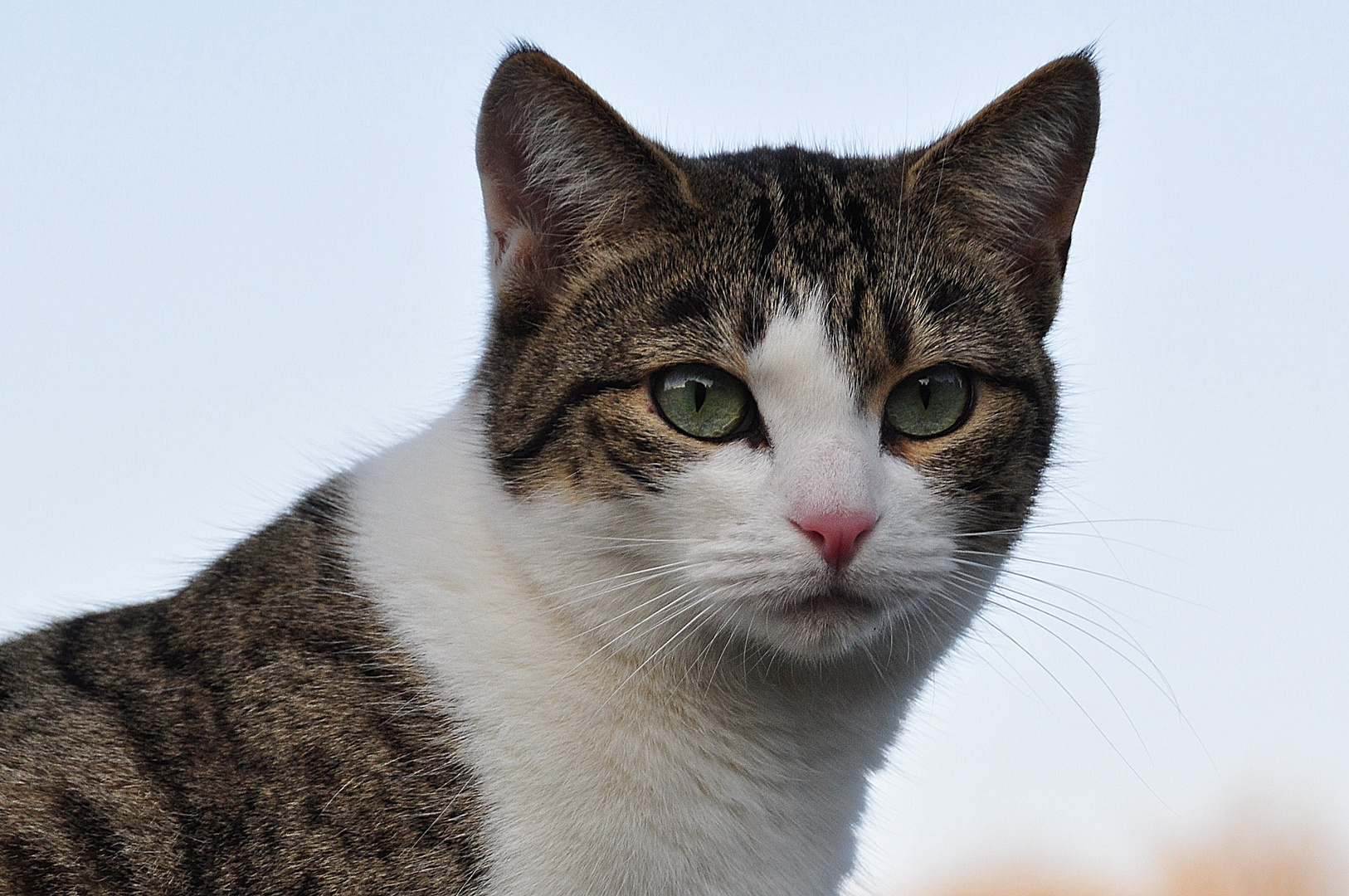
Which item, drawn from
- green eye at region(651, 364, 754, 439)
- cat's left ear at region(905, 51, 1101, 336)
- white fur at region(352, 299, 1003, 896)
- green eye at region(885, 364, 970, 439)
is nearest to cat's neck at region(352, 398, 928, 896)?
white fur at region(352, 299, 1003, 896)

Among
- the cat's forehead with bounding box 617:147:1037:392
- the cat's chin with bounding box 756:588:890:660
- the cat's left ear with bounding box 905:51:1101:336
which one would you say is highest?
the cat's left ear with bounding box 905:51:1101:336

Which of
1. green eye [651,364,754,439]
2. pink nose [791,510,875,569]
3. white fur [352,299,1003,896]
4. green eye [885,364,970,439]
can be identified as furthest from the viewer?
green eye [885,364,970,439]

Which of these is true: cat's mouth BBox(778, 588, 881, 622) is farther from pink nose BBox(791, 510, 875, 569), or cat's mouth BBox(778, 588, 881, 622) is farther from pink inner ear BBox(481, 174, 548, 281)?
pink inner ear BBox(481, 174, 548, 281)

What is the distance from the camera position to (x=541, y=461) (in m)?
Answer: 3.48

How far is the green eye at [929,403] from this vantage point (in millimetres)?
3355

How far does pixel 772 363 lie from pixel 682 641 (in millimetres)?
749

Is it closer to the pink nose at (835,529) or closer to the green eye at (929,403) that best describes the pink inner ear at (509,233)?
the green eye at (929,403)

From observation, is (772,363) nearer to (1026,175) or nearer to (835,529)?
(835,529)

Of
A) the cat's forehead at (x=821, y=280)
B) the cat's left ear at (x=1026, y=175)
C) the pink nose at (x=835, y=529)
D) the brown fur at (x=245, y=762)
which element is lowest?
the brown fur at (x=245, y=762)

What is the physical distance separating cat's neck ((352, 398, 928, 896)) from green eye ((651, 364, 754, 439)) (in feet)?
1.52

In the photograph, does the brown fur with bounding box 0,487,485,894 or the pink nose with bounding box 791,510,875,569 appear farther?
the brown fur with bounding box 0,487,485,894

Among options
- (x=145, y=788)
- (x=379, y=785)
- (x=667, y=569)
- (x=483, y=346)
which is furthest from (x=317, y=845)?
(x=483, y=346)

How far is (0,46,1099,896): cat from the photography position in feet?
10.4

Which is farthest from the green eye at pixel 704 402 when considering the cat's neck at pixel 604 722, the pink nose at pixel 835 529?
the cat's neck at pixel 604 722
